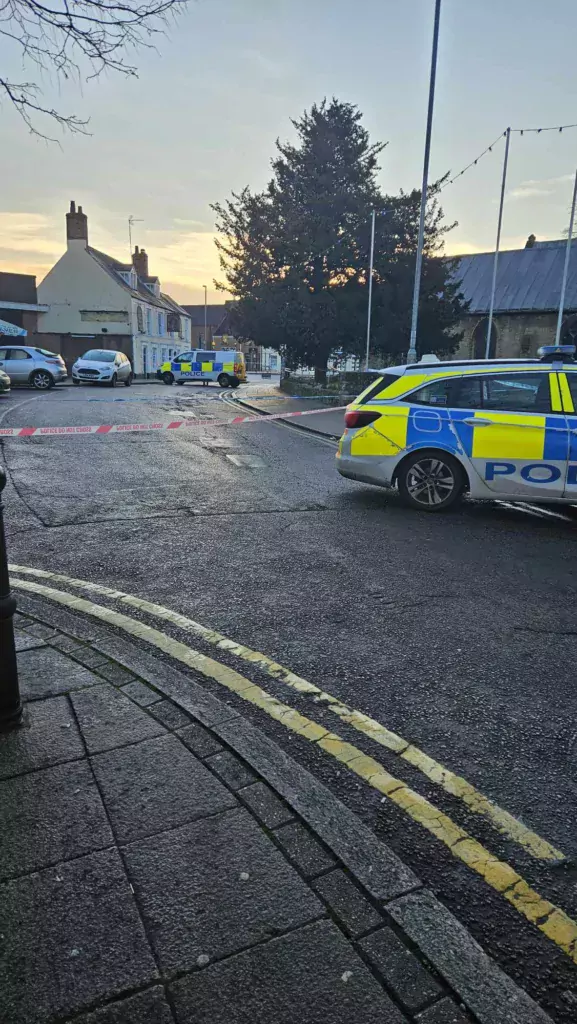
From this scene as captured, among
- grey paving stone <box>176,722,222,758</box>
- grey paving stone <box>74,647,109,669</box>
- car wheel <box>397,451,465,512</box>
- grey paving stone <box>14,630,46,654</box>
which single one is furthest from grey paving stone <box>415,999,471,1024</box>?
car wheel <box>397,451,465,512</box>

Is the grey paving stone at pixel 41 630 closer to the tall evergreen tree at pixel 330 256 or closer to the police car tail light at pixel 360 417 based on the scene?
the police car tail light at pixel 360 417

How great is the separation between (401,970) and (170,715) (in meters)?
1.51

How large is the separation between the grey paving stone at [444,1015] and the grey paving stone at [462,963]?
0.04m

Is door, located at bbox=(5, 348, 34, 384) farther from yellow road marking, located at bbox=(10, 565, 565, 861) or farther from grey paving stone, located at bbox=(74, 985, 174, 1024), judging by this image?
grey paving stone, located at bbox=(74, 985, 174, 1024)

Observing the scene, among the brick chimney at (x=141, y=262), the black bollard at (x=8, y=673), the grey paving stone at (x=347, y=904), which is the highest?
the brick chimney at (x=141, y=262)

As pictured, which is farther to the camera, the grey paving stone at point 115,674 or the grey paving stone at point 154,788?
the grey paving stone at point 115,674

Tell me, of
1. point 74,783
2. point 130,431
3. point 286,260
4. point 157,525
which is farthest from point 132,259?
point 74,783

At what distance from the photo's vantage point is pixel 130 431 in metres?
13.0

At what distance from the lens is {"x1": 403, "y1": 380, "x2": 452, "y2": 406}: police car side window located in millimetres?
7082

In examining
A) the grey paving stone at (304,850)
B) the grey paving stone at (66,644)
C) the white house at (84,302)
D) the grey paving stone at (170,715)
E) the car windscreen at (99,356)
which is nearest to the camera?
the grey paving stone at (304,850)

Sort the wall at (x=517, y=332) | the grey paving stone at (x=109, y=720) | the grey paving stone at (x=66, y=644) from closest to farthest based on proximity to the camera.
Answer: the grey paving stone at (x=109, y=720), the grey paving stone at (x=66, y=644), the wall at (x=517, y=332)

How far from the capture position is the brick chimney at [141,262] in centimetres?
5841

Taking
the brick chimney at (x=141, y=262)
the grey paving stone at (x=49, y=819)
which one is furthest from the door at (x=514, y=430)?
the brick chimney at (x=141, y=262)

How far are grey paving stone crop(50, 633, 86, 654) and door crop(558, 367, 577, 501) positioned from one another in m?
Result: 5.08
